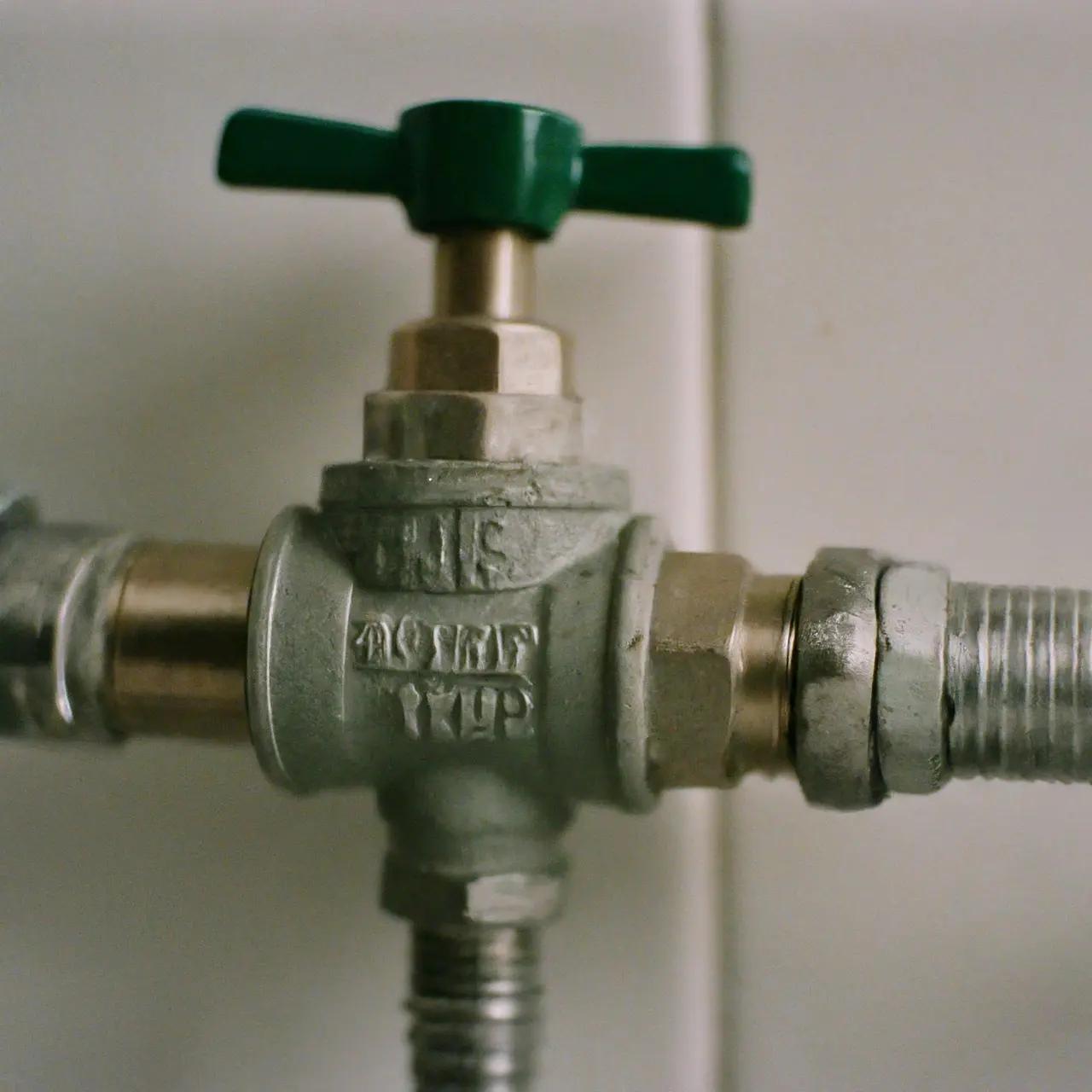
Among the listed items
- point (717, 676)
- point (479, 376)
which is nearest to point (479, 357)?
point (479, 376)

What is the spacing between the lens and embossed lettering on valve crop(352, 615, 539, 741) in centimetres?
32

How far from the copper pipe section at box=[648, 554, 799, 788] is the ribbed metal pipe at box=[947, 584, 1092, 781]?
5 cm

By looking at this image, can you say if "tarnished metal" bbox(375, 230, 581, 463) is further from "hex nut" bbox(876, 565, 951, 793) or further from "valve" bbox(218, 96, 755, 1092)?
"hex nut" bbox(876, 565, 951, 793)

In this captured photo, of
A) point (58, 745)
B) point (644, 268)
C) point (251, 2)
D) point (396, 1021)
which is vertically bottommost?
point (396, 1021)

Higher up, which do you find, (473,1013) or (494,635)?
(494,635)

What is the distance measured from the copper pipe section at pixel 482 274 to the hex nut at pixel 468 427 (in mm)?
31

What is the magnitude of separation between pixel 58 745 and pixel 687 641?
203 mm

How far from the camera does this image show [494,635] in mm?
318

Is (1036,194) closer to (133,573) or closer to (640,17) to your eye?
(640,17)

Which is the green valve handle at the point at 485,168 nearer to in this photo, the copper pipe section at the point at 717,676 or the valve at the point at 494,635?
the valve at the point at 494,635

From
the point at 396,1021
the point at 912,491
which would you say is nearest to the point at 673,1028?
the point at 396,1021

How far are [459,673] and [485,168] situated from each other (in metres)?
0.14

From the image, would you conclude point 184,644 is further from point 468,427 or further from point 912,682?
point 912,682

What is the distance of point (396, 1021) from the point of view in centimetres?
44
